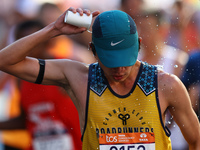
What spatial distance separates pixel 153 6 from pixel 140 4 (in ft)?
0.84

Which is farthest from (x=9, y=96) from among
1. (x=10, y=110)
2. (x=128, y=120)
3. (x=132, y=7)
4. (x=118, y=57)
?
(x=118, y=57)

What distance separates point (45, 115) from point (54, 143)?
348 millimetres

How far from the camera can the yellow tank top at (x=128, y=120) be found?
2.37 meters

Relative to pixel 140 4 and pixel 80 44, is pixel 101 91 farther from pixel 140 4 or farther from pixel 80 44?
pixel 140 4

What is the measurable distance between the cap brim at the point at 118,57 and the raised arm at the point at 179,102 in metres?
0.29

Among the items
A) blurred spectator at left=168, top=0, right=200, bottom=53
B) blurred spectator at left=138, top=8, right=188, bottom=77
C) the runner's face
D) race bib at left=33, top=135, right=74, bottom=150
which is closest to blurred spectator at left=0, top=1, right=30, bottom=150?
race bib at left=33, top=135, right=74, bottom=150

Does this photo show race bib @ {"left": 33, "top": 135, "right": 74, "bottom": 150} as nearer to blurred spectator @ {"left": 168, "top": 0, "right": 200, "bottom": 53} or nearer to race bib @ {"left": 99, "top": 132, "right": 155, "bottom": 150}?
blurred spectator @ {"left": 168, "top": 0, "right": 200, "bottom": 53}

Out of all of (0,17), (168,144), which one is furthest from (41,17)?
(168,144)

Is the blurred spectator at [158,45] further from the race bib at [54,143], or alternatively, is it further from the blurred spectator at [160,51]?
the race bib at [54,143]

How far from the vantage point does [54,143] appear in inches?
167

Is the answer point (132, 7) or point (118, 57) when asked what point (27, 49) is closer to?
point (118, 57)

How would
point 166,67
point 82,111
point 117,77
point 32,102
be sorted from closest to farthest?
point 117,77 → point 82,111 → point 32,102 → point 166,67

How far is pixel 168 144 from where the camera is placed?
2430 mm

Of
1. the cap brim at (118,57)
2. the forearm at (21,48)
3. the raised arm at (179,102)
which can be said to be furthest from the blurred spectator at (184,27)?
the forearm at (21,48)
